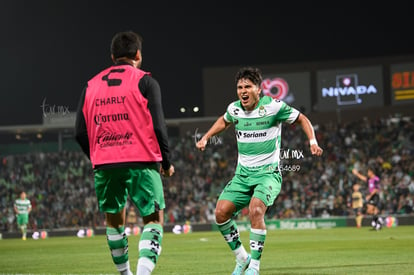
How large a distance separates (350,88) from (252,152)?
36.4 meters

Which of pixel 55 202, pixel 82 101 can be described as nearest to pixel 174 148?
pixel 55 202

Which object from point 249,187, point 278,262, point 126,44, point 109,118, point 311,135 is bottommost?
point 278,262

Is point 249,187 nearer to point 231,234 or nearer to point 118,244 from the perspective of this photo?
point 231,234

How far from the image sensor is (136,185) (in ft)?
22.8

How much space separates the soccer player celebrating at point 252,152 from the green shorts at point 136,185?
3.00 meters

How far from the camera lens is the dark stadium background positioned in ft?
145

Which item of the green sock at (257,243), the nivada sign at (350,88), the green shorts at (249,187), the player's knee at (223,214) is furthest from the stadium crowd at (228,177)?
the green sock at (257,243)

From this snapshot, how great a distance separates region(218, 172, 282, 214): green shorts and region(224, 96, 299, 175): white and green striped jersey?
9 cm

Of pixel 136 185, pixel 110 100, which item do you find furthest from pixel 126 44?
pixel 136 185

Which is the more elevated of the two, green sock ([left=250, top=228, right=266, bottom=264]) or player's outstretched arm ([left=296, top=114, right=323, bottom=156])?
player's outstretched arm ([left=296, top=114, right=323, bottom=156])

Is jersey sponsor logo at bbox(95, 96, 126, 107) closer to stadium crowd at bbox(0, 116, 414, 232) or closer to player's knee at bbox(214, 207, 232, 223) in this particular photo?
player's knee at bbox(214, 207, 232, 223)

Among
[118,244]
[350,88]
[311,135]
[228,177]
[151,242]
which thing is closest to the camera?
[151,242]

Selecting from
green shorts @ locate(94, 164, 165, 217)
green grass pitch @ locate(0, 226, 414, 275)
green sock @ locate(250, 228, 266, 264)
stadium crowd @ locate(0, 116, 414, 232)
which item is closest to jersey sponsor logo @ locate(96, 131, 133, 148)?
green shorts @ locate(94, 164, 165, 217)

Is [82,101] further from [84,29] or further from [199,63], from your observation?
[199,63]
